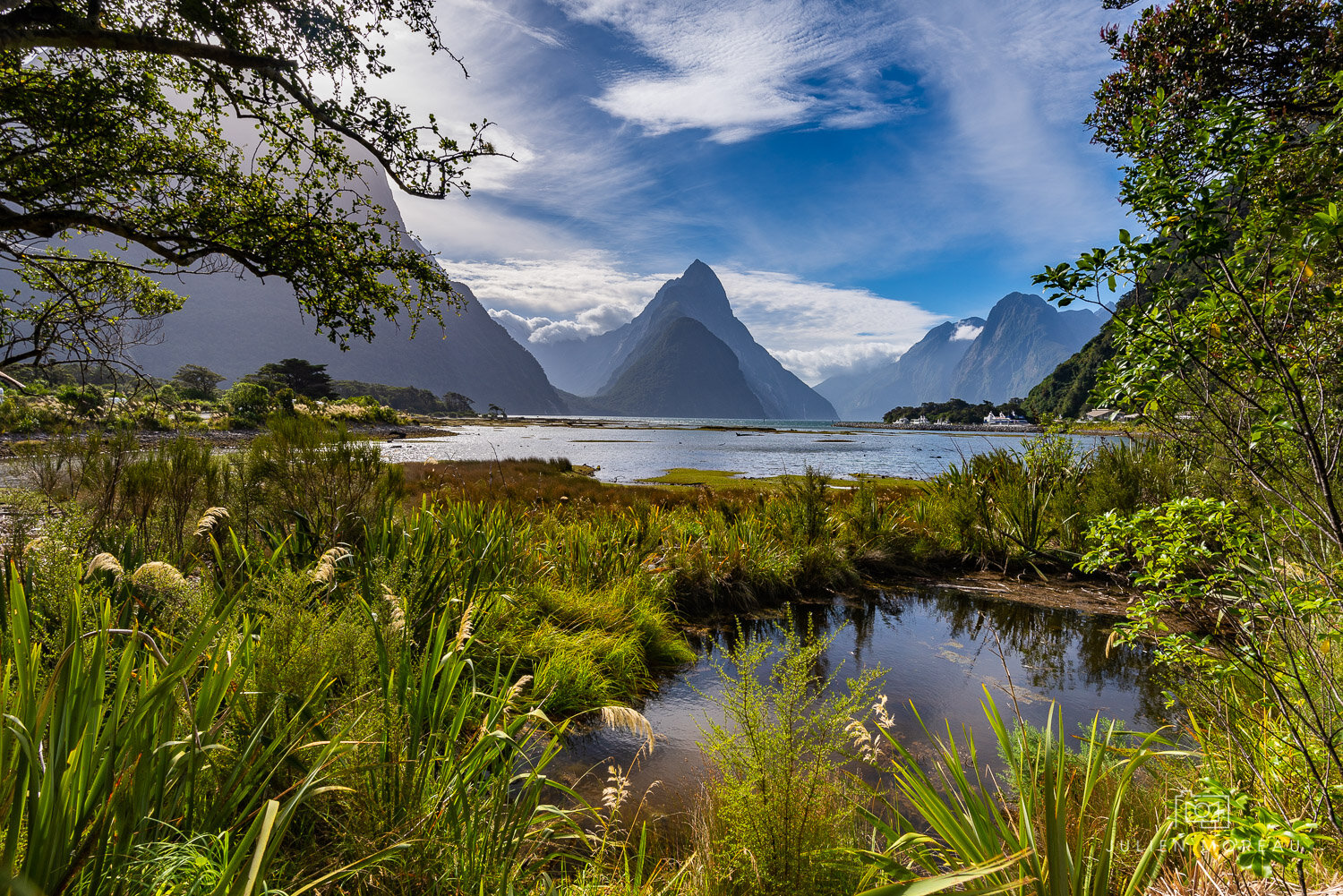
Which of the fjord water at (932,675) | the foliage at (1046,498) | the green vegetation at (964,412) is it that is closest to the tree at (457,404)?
the green vegetation at (964,412)

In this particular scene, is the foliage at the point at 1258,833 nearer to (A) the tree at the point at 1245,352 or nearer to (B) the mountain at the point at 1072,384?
(A) the tree at the point at 1245,352

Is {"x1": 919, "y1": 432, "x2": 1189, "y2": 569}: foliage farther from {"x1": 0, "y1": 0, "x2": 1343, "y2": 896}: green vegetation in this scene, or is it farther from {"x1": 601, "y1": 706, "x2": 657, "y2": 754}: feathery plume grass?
{"x1": 601, "y1": 706, "x2": 657, "y2": 754}: feathery plume grass

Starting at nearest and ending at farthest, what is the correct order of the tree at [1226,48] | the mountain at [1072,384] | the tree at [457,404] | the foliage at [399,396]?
the tree at [1226,48]
the mountain at [1072,384]
the foliage at [399,396]
the tree at [457,404]

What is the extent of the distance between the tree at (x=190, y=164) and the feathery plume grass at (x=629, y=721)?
5.49m

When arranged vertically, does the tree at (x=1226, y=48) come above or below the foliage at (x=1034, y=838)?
above

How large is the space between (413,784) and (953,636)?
534cm

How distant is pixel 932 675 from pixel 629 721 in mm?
2975

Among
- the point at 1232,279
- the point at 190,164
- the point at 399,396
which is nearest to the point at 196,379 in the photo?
the point at 399,396

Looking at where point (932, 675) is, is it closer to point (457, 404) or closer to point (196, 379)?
point (196, 379)

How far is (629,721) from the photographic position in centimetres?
298

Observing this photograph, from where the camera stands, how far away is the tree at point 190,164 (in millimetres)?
4930

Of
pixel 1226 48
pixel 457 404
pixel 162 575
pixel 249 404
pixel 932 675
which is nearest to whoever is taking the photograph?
pixel 162 575

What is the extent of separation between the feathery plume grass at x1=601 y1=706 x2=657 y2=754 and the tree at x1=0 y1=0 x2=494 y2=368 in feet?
18.0

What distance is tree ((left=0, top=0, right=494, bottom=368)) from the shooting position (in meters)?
4.93
